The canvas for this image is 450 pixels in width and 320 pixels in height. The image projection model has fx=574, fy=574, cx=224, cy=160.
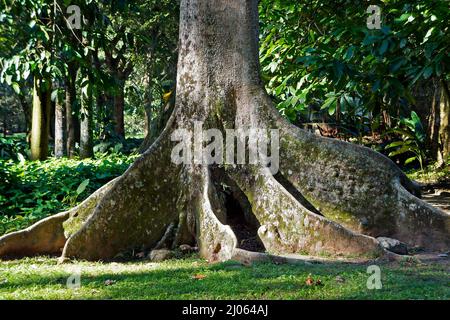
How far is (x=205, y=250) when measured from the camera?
6.57 m

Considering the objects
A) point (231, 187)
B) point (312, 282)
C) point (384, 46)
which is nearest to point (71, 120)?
point (231, 187)

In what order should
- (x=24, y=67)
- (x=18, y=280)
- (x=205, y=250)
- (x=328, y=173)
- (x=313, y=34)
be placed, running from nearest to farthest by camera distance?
(x=18, y=280) < (x=205, y=250) < (x=328, y=173) < (x=24, y=67) < (x=313, y=34)

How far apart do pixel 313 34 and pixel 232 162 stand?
4.08 m

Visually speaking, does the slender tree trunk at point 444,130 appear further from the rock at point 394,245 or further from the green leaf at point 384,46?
the rock at point 394,245

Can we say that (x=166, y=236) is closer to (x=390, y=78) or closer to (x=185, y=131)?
(x=185, y=131)

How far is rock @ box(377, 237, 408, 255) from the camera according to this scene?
6.27m

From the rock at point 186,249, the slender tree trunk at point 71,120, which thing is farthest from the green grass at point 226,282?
the slender tree trunk at point 71,120

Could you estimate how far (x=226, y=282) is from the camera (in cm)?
511

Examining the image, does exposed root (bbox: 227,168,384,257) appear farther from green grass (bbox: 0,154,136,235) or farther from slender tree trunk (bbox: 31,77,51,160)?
slender tree trunk (bbox: 31,77,51,160)

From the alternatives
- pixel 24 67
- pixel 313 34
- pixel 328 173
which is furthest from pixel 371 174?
pixel 24 67

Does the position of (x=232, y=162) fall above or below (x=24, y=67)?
below

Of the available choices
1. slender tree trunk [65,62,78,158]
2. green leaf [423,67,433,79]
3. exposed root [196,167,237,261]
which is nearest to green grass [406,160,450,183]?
green leaf [423,67,433,79]

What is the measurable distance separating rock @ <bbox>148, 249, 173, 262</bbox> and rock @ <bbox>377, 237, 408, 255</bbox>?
7.95 feet

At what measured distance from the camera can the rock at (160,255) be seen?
22.0ft
